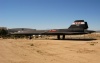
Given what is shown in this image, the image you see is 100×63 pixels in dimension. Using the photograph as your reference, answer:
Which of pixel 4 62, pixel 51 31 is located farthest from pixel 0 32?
pixel 4 62

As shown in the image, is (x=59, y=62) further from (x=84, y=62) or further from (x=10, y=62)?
(x=10, y=62)

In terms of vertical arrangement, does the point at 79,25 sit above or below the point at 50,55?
above

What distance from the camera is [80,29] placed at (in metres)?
38.5

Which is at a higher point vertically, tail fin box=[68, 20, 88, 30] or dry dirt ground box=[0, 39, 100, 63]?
tail fin box=[68, 20, 88, 30]

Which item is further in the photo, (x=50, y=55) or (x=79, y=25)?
(x=79, y=25)

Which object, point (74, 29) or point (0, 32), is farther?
point (0, 32)

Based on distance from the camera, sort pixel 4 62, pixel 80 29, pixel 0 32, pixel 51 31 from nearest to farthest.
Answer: pixel 4 62, pixel 80 29, pixel 51 31, pixel 0 32

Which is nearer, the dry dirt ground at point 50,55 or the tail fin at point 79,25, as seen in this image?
the dry dirt ground at point 50,55

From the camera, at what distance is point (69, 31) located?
129 feet

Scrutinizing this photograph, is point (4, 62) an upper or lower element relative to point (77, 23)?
lower

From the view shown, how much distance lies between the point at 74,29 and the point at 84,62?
27.1 meters

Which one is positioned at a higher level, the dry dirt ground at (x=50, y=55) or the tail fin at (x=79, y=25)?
the tail fin at (x=79, y=25)

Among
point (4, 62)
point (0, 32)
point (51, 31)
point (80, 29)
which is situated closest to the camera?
point (4, 62)

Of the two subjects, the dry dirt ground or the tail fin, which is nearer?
the dry dirt ground
